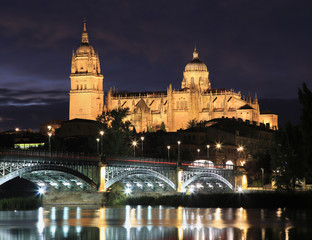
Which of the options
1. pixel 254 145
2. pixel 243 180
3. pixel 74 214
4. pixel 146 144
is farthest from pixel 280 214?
pixel 254 145

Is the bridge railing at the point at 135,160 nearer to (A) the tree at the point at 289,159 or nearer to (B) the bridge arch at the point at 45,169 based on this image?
(B) the bridge arch at the point at 45,169

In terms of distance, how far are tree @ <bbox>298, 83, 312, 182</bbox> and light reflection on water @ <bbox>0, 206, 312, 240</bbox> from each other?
203 inches

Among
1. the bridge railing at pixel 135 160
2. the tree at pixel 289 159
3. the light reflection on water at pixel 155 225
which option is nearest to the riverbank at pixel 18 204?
the light reflection on water at pixel 155 225

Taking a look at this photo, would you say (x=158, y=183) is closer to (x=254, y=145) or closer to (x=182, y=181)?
(x=182, y=181)

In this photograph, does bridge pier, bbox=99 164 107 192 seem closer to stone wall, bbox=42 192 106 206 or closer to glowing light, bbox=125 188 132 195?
stone wall, bbox=42 192 106 206

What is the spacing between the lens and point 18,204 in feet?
251

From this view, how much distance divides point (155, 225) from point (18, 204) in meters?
24.3

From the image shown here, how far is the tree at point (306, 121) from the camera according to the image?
64.7 m

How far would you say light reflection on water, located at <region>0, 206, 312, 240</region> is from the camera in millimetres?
48475

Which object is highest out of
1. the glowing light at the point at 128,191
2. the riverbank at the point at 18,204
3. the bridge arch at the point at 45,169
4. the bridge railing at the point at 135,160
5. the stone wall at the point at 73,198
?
the bridge railing at the point at 135,160

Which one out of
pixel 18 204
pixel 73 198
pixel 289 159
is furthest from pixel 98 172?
pixel 289 159

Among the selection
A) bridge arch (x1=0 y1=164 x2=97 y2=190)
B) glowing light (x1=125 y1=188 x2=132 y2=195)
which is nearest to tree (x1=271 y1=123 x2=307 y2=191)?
glowing light (x1=125 y1=188 x2=132 y2=195)

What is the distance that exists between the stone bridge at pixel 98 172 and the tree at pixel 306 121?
23.9 metres

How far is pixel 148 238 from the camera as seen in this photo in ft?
155
